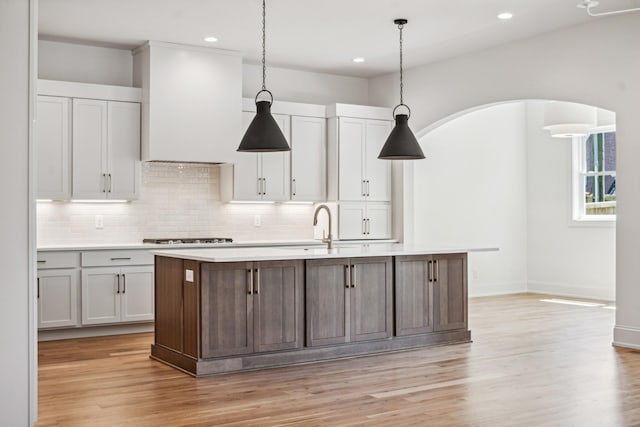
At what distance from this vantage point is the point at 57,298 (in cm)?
686

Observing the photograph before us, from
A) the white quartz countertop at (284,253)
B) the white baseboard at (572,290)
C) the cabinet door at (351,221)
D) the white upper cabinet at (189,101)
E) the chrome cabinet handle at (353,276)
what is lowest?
the white baseboard at (572,290)

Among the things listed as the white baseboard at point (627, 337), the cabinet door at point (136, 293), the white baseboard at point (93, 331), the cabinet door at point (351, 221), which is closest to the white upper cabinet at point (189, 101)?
the cabinet door at point (136, 293)

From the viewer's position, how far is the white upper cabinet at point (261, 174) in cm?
806

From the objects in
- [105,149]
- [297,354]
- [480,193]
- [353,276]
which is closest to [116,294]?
[105,149]

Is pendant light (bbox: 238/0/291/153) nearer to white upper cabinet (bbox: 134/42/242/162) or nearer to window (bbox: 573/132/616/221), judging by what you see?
white upper cabinet (bbox: 134/42/242/162)

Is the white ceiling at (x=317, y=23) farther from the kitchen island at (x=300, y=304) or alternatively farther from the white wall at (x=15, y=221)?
the white wall at (x=15, y=221)

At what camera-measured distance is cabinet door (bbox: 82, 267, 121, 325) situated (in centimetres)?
698

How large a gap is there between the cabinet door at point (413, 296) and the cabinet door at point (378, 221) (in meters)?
2.41

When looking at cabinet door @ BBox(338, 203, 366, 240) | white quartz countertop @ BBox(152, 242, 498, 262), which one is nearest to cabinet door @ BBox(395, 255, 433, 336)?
white quartz countertop @ BBox(152, 242, 498, 262)

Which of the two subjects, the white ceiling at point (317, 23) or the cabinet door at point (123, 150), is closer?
the white ceiling at point (317, 23)

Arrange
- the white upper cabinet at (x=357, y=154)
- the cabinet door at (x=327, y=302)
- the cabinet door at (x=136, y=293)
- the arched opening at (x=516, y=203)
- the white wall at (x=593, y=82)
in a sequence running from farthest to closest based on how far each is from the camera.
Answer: the arched opening at (x=516, y=203) < the white upper cabinet at (x=357, y=154) < the cabinet door at (x=136, y=293) < the white wall at (x=593, y=82) < the cabinet door at (x=327, y=302)

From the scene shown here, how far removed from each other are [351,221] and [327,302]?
2.87 metres

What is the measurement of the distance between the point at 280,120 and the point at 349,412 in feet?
15.2

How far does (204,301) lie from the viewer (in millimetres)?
5312
